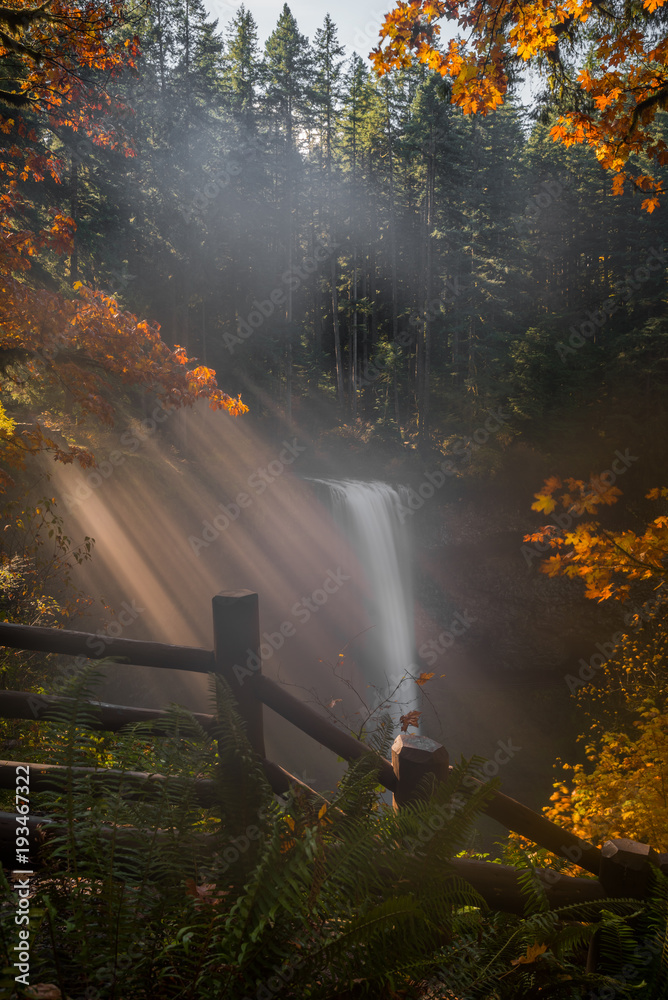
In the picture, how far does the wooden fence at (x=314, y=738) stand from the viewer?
2.29 m

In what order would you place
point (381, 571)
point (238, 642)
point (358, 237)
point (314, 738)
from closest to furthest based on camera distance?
point (314, 738) < point (238, 642) < point (381, 571) < point (358, 237)

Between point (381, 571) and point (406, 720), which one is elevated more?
point (406, 720)

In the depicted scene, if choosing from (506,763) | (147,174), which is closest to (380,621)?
(506,763)

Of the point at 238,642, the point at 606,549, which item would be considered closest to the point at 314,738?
the point at 238,642

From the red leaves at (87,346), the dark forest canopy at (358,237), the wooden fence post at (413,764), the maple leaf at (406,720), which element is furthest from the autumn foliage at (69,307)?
the dark forest canopy at (358,237)

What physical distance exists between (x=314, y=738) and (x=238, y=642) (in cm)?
60

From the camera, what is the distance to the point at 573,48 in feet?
12.4

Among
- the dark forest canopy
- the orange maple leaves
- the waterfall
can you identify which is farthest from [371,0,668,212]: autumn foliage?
the waterfall

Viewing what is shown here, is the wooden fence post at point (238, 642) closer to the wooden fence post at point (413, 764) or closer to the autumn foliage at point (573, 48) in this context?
the wooden fence post at point (413, 764)

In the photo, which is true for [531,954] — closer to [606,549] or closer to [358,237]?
[606,549]

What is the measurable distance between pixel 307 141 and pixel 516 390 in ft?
50.5

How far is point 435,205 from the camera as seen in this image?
76.2 feet

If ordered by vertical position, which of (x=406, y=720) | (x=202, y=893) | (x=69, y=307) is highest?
(x=69, y=307)

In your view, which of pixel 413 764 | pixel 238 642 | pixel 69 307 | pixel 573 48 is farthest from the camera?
pixel 69 307
